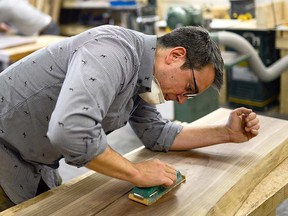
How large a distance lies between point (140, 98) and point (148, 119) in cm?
15

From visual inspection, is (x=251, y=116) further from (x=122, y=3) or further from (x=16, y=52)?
(x=122, y=3)

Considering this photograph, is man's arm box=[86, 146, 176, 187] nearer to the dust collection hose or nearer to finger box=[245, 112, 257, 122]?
finger box=[245, 112, 257, 122]

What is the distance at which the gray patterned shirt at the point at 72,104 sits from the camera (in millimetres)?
1046

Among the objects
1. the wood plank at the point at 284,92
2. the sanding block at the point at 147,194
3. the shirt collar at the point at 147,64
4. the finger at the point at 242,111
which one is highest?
the shirt collar at the point at 147,64

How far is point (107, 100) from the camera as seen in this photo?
1113mm

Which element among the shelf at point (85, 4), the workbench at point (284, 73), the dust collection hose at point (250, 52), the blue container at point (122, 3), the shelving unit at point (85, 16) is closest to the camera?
the dust collection hose at point (250, 52)

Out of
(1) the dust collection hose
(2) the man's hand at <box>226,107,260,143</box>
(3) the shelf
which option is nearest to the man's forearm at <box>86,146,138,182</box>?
(2) the man's hand at <box>226,107,260,143</box>

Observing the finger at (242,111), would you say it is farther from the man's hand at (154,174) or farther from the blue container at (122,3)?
the blue container at (122,3)

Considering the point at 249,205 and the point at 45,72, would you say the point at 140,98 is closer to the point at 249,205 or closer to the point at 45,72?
the point at 45,72

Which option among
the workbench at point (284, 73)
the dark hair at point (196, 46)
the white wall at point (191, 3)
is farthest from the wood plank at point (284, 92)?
the dark hair at point (196, 46)

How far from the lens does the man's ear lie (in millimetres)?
1306

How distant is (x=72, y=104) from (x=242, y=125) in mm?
817

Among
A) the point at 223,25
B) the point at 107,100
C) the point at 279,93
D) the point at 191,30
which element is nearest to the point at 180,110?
the point at 223,25

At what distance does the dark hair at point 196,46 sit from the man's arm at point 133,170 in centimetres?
33
